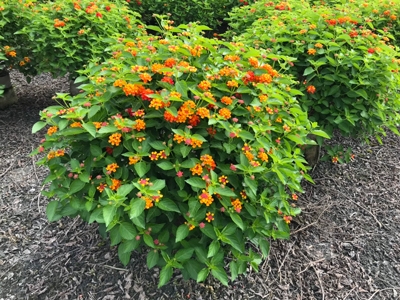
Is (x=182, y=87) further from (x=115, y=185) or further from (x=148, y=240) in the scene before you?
(x=148, y=240)

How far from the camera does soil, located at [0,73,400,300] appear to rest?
194cm

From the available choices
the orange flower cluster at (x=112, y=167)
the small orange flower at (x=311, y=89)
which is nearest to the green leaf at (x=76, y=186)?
the orange flower cluster at (x=112, y=167)

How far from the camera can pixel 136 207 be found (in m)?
1.36

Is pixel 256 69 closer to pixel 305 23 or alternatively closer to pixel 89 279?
pixel 305 23

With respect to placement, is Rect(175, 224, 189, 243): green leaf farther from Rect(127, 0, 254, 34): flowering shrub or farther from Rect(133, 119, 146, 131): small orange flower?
Rect(127, 0, 254, 34): flowering shrub

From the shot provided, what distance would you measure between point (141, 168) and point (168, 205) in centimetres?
19

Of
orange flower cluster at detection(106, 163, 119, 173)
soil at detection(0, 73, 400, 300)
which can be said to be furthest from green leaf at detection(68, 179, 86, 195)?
soil at detection(0, 73, 400, 300)

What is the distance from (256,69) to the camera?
5.66ft

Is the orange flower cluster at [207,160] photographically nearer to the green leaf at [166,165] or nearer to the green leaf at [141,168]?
the green leaf at [166,165]

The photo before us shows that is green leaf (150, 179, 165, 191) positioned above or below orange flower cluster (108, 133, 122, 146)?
below

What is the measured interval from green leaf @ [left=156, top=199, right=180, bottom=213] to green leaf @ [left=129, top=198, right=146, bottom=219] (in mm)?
85

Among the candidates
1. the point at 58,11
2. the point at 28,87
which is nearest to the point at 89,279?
the point at 58,11

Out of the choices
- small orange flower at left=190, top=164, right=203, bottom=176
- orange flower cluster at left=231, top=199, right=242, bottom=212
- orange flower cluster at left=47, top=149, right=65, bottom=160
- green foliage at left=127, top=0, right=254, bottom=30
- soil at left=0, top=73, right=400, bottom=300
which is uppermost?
small orange flower at left=190, top=164, right=203, bottom=176

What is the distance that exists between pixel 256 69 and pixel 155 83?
0.49m
